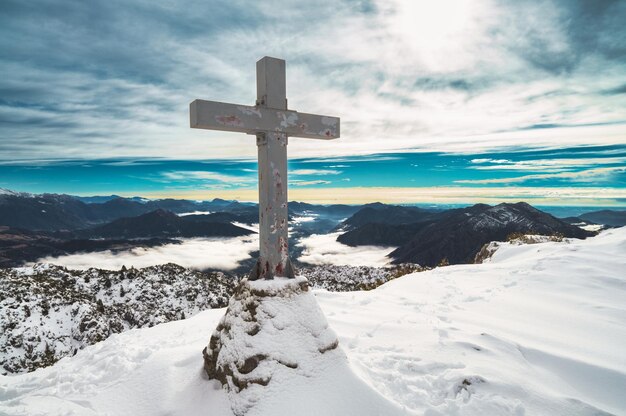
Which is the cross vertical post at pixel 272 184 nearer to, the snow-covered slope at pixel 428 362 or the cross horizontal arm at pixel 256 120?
the cross horizontal arm at pixel 256 120

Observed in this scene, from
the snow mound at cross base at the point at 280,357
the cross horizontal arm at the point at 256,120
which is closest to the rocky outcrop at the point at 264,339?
the snow mound at cross base at the point at 280,357

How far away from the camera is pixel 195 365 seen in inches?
215

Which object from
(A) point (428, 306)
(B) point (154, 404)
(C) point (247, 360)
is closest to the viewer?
(C) point (247, 360)

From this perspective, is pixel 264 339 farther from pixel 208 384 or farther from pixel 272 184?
pixel 272 184

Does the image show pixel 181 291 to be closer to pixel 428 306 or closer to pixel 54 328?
pixel 54 328

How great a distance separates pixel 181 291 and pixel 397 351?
49.6m

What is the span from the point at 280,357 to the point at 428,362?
206 cm

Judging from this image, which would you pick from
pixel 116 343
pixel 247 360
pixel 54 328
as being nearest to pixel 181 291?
pixel 54 328

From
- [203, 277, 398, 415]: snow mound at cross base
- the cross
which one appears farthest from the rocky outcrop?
the cross

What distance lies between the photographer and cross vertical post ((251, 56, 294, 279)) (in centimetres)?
502

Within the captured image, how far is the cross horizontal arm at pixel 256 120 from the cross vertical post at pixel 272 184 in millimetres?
135

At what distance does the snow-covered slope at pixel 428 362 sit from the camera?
401cm

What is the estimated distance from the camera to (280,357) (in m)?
4.44

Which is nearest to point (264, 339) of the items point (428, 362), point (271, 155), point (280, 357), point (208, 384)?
point (280, 357)
